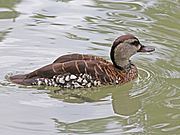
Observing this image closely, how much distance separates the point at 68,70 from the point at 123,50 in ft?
2.36

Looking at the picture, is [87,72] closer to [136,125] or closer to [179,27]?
[136,125]

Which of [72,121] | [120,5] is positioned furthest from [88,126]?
[120,5]

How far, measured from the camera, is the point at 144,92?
7.96 m

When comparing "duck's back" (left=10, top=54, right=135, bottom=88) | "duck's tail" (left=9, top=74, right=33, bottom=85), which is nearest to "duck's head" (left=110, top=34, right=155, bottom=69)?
"duck's back" (left=10, top=54, right=135, bottom=88)

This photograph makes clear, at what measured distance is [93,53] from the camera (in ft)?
29.6

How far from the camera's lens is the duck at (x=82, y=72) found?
7.96 meters

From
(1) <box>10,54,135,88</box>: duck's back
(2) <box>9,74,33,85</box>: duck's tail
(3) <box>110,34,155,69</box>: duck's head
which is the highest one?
(3) <box>110,34,155,69</box>: duck's head

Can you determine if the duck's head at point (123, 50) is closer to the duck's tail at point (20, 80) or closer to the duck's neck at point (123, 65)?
the duck's neck at point (123, 65)

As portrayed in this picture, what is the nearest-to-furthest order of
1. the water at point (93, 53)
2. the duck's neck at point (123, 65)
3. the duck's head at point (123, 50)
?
the water at point (93, 53), the duck's head at point (123, 50), the duck's neck at point (123, 65)

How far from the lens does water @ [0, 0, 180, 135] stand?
283 inches

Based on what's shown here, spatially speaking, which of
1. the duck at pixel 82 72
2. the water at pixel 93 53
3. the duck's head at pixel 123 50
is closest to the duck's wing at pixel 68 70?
the duck at pixel 82 72

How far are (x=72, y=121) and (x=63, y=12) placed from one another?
367 cm

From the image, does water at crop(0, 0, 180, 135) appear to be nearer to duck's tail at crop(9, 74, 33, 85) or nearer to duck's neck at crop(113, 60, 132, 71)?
duck's tail at crop(9, 74, 33, 85)

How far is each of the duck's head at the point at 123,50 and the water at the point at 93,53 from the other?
0.24 metres
